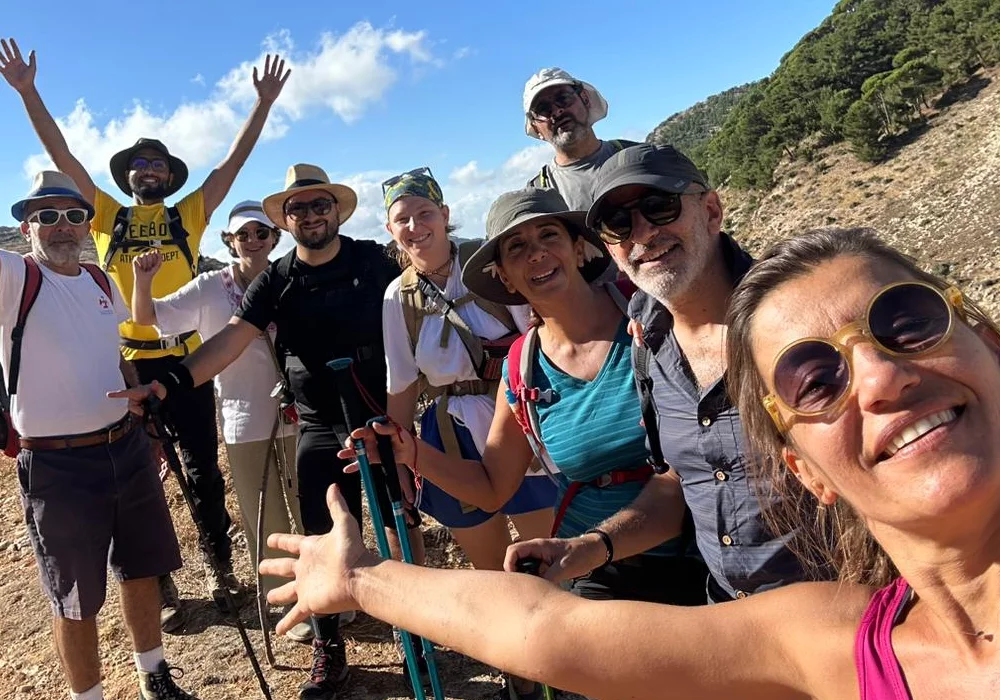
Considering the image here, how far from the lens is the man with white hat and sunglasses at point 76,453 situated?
11.6 ft

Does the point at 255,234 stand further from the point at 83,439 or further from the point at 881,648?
the point at 881,648

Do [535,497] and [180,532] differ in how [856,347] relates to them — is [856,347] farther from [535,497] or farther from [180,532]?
[180,532]

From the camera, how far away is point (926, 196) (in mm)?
28703

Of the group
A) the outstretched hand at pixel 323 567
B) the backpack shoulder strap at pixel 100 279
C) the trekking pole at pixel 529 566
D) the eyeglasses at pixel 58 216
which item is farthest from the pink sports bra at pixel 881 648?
the eyeglasses at pixel 58 216

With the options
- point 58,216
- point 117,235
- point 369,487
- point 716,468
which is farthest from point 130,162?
point 716,468

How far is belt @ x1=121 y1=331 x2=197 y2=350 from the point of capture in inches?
194

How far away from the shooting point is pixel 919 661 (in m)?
1.29

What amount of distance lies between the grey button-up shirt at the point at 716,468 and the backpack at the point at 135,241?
427cm

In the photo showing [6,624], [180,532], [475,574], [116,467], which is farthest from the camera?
[180,532]

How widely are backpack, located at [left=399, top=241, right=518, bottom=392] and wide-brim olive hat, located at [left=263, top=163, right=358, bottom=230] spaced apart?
104cm

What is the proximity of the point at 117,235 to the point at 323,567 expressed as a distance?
4524 millimetres

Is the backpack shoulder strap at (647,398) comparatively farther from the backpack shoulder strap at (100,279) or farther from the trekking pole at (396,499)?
the backpack shoulder strap at (100,279)

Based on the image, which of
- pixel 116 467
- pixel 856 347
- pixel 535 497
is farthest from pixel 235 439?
pixel 856 347

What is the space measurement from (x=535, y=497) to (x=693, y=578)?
1071mm
